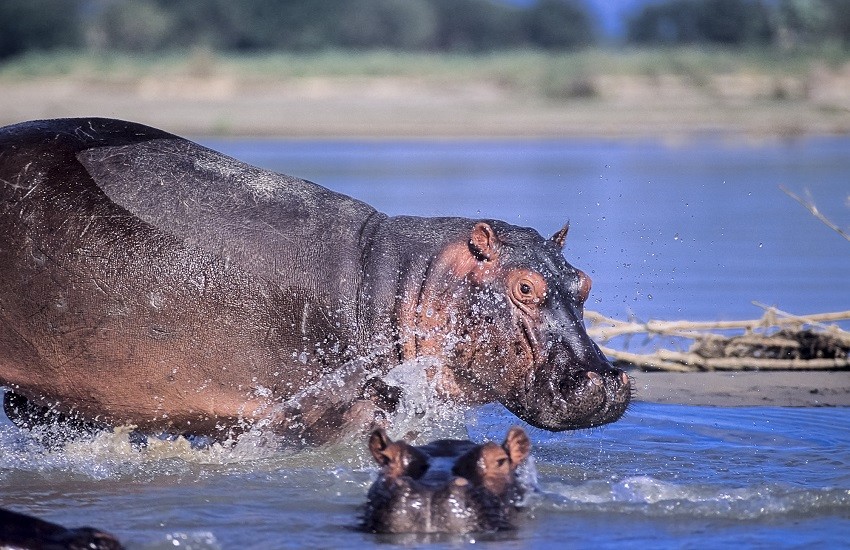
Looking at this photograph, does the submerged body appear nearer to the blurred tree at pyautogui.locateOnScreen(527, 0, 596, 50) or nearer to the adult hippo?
the adult hippo

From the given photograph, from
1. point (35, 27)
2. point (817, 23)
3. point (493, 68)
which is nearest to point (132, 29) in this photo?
point (35, 27)

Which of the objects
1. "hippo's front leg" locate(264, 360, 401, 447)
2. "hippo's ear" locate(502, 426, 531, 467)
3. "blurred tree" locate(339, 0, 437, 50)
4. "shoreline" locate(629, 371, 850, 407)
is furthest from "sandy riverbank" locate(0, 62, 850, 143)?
"blurred tree" locate(339, 0, 437, 50)

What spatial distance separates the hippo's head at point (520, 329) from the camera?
15.0ft

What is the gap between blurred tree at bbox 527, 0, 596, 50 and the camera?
Answer: 6366cm

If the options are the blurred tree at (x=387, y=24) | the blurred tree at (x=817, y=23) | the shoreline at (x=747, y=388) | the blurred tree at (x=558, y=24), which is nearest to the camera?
the shoreline at (x=747, y=388)

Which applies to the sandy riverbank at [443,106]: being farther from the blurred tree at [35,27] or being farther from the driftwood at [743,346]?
the driftwood at [743,346]

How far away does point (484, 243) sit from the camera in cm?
473

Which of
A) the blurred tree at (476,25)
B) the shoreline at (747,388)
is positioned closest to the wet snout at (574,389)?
the shoreline at (747,388)

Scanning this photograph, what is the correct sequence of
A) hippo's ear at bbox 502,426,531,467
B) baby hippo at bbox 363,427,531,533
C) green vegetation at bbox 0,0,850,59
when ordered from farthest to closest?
1. green vegetation at bbox 0,0,850,59
2. hippo's ear at bbox 502,426,531,467
3. baby hippo at bbox 363,427,531,533

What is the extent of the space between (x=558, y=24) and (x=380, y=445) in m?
62.3

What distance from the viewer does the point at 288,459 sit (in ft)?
16.2

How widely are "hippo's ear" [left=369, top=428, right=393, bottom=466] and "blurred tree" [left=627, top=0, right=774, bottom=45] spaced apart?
39.7 meters

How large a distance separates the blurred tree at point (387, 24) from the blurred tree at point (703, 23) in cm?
1087

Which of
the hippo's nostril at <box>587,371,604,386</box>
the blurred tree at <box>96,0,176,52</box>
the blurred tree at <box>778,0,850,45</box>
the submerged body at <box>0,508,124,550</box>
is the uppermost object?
the blurred tree at <box>96,0,176,52</box>
